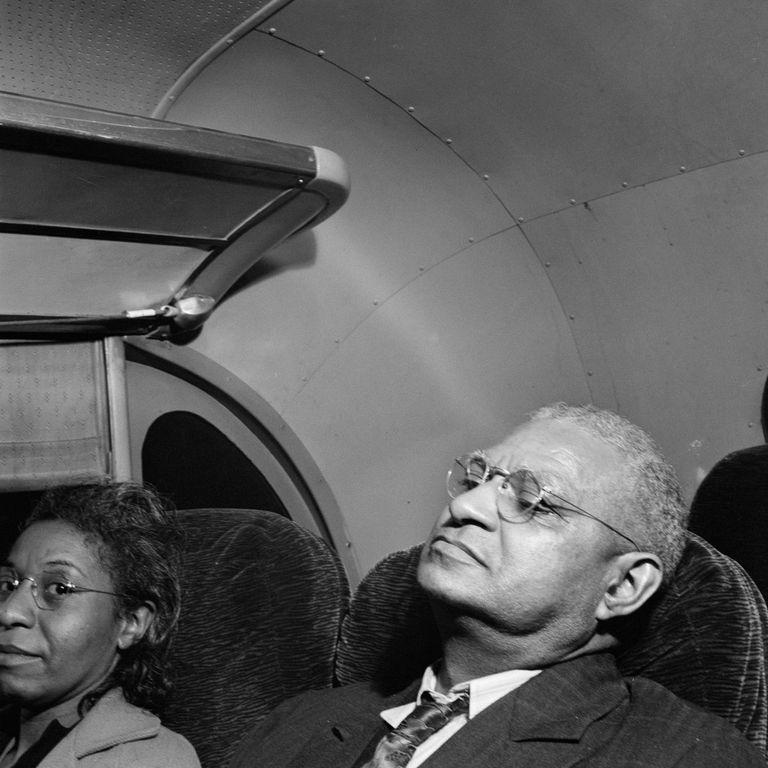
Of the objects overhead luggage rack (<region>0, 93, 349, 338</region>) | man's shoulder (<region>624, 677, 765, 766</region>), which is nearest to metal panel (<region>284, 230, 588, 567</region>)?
overhead luggage rack (<region>0, 93, 349, 338</region>)

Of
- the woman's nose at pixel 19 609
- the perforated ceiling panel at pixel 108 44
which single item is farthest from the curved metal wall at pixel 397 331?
the woman's nose at pixel 19 609

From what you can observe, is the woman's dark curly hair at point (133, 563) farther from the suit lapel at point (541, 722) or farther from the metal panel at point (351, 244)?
the suit lapel at point (541, 722)

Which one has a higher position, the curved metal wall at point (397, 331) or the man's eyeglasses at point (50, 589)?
the curved metal wall at point (397, 331)

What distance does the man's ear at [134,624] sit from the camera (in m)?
2.27

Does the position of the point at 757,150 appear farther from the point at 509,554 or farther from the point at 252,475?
the point at 252,475

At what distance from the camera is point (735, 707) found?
1741 mm

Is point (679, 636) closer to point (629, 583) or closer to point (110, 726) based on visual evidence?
point (629, 583)

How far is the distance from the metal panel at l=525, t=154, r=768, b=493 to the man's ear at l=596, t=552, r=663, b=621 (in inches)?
37.0

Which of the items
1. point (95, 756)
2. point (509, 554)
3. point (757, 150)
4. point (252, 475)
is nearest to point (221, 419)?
point (252, 475)

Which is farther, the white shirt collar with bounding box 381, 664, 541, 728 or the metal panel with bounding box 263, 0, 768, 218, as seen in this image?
the metal panel with bounding box 263, 0, 768, 218

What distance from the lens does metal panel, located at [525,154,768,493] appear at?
2.58 metres

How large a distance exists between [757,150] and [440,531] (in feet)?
4.16

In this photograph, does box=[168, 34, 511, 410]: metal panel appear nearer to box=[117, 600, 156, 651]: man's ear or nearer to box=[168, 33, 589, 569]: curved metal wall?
box=[168, 33, 589, 569]: curved metal wall

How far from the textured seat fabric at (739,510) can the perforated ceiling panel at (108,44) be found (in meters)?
1.51
